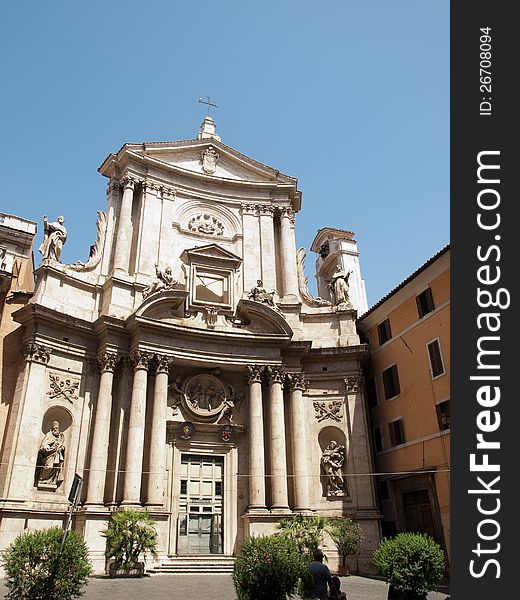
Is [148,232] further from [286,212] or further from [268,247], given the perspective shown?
[286,212]

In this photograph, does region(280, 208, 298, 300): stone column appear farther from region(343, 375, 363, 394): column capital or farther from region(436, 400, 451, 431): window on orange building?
region(436, 400, 451, 431): window on orange building

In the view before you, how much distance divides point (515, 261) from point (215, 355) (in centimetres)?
1987

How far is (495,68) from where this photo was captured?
7.09 metres

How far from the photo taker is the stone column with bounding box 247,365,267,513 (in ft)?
75.8

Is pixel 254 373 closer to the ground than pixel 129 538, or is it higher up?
higher up

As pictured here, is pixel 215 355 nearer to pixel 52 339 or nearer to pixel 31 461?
pixel 52 339

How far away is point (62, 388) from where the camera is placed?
22922 millimetres

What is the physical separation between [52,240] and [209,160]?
36.8ft

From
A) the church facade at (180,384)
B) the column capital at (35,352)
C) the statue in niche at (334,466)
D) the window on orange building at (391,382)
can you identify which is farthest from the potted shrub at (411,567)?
the column capital at (35,352)

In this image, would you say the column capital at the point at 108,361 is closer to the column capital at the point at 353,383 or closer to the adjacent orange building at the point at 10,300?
the adjacent orange building at the point at 10,300

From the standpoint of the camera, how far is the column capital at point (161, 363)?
23969 millimetres

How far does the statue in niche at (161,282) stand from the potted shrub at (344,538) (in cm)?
1280

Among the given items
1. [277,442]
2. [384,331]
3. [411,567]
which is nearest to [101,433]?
[277,442]

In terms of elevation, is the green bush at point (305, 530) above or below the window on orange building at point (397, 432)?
below
